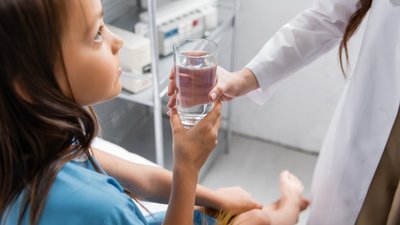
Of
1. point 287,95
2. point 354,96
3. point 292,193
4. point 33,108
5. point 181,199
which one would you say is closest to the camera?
point 33,108

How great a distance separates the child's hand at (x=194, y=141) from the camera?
0.79 meters

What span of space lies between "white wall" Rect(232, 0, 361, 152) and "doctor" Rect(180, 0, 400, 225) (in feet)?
2.19

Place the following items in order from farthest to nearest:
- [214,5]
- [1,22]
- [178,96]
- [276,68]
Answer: [214,5], [276,68], [178,96], [1,22]

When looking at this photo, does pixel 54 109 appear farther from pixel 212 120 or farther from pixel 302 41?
pixel 302 41

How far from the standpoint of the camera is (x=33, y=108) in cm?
62

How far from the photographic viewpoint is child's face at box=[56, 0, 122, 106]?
0.62 metres

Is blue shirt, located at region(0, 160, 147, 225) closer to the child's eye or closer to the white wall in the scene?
the child's eye

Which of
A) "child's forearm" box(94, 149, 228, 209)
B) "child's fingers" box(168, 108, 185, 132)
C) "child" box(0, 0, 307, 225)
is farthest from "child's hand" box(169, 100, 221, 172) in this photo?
"child's forearm" box(94, 149, 228, 209)

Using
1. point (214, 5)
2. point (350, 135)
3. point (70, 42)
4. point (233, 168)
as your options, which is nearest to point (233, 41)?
point (214, 5)

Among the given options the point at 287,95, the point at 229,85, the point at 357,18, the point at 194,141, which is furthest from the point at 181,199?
the point at 287,95

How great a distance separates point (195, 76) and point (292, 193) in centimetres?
72

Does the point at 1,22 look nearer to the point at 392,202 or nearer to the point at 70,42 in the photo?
the point at 70,42

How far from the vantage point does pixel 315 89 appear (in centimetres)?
185

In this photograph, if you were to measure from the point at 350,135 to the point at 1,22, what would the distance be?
2.41ft
